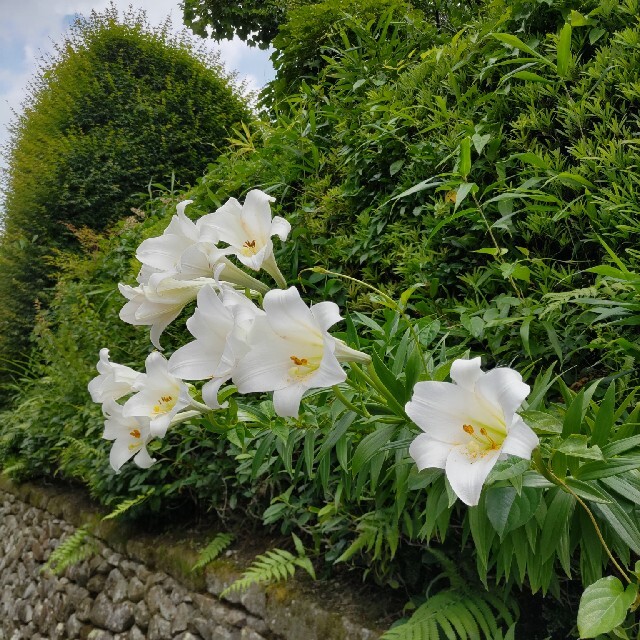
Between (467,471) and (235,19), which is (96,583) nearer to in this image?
(467,471)

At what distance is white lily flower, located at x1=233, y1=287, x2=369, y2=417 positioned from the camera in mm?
805

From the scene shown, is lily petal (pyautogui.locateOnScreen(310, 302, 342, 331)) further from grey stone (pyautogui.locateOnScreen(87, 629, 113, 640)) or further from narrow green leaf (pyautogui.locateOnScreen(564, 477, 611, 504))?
grey stone (pyautogui.locateOnScreen(87, 629, 113, 640))

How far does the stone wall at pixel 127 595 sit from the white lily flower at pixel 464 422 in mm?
1169

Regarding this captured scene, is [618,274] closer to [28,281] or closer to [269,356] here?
[269,356]

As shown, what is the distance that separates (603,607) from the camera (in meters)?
0.81

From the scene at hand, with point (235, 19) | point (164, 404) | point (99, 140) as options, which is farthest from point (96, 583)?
point (235, 19)

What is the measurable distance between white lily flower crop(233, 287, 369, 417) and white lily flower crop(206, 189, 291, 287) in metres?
0.25

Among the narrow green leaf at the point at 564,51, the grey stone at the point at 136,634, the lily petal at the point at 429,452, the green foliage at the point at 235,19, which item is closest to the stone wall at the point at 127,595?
the grey stone at the point at 136,634

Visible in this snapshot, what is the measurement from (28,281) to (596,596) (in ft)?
19.4

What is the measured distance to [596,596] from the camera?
83 cm

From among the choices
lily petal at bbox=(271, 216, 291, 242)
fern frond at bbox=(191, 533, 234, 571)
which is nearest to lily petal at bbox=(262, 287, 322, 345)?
lily petal at bbox=(271, 216, 291, 242)

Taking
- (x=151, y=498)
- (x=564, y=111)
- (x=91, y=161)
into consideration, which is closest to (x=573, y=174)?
(x=564, y=111)

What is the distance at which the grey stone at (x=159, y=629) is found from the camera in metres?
2.54

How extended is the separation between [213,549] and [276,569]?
1.69 ft
